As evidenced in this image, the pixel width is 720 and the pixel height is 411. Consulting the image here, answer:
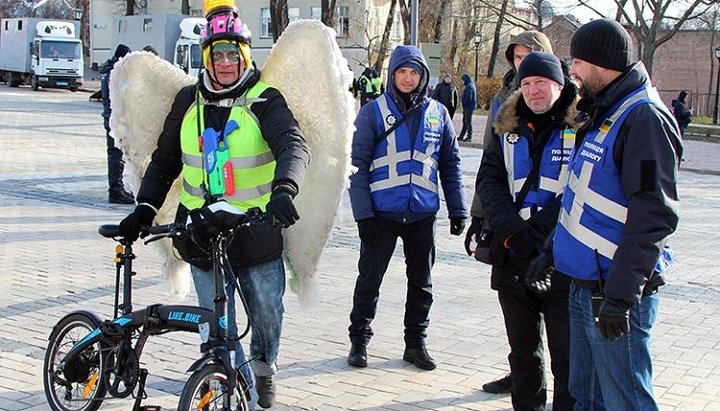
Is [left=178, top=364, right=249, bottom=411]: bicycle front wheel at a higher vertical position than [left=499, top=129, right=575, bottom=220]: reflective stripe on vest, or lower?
lower

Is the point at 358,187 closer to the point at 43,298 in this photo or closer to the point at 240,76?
the point at 240,76

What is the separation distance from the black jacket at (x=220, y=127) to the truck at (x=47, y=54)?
127ft

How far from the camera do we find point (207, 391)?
3729 millimetres

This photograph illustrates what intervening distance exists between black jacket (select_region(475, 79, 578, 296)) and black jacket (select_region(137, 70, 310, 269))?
0.93 meters

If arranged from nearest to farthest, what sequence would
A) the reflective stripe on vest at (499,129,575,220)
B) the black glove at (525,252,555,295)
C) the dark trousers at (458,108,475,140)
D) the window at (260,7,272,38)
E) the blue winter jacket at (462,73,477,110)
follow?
the black glove at (525,252,555,295), the reflective stripe on vest at (499,129,575,220), the blue winter jacket at (462,73,477,110), the dark trousers at (458,108,475,140), the window at (260,7,272,38)

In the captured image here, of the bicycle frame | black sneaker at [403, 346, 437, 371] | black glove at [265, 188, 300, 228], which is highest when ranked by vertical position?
black glove at [265, 188, 300, 228]

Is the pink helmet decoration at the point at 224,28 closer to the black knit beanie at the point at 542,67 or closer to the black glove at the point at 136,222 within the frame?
the black glove at the point at 136,222

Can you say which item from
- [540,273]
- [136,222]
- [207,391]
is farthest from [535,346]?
[136,222]

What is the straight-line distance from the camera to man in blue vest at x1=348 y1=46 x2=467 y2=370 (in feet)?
17.5

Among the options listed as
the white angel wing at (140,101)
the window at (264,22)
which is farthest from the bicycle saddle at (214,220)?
the window at (264,22)

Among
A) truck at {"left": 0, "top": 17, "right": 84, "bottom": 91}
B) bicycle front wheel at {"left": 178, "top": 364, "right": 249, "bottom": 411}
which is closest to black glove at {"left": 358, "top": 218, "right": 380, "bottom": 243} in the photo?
bicycle front wheel at {"left": 178, "top": 364, "right": 249, "bottom": 411}

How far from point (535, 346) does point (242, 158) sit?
171 cm

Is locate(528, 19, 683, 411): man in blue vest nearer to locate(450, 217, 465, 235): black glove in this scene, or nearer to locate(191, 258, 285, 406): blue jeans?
locate(191, 258, 285, 406): blue jeans

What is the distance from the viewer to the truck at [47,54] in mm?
40312
